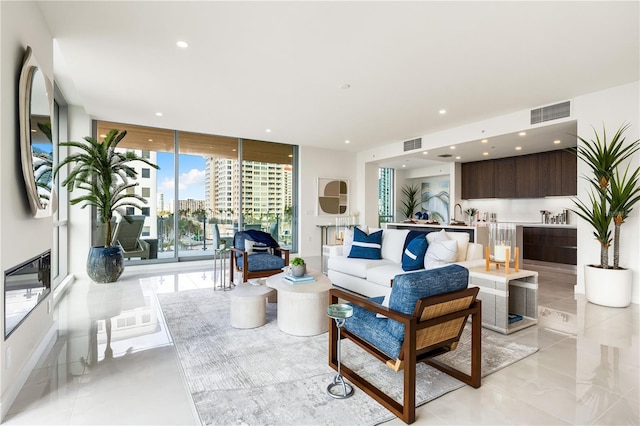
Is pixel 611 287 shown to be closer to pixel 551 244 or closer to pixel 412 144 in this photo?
pixel 551 244

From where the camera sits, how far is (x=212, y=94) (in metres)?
4.77

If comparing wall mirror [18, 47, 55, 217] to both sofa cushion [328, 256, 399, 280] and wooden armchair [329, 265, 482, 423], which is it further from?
sofa cushion [328, 256, 399, 280]

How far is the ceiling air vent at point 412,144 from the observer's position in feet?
24.0

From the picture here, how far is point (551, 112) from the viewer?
199 inches

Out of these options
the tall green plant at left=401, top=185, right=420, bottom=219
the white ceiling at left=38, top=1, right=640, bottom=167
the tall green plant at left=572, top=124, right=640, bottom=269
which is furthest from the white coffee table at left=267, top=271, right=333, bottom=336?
the tall green plant at left=401, top=185, right=420, bottom=219

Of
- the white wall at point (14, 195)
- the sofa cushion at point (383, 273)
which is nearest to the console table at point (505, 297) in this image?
the sofa cushion at point (383, 273)

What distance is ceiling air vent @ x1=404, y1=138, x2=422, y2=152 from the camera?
733 cm

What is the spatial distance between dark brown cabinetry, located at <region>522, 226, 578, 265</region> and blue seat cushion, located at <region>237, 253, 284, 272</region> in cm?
632

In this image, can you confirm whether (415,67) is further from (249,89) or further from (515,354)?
(515,354)

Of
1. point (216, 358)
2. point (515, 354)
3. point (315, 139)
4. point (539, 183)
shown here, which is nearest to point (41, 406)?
point (216, 358)

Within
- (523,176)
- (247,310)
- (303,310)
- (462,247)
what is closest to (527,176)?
(523,176)

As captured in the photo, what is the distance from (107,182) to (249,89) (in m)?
2.90

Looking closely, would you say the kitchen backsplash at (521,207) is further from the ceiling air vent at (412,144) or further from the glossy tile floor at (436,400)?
the glossy tile floor at (436,400)

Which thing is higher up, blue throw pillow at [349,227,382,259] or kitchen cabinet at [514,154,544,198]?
kitchen cabinet at [514,154,544,198]
